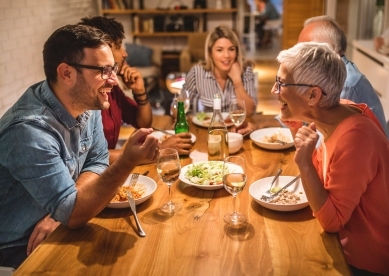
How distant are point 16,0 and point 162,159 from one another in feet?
7.87

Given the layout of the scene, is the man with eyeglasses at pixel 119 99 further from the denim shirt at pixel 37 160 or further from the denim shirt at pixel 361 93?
the denim shirt at pixel 361 93

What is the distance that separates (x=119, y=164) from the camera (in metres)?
1.47

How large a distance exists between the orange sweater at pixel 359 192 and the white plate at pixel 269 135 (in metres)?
0.60

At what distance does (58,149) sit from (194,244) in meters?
0.58

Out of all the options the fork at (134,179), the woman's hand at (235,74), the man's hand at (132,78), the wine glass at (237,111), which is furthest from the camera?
the woman's hand at (235,74)

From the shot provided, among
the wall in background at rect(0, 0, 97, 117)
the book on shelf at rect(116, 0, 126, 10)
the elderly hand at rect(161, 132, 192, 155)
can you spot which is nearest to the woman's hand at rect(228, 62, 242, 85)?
the elderly hand at rect(161, 132, 192, 155)

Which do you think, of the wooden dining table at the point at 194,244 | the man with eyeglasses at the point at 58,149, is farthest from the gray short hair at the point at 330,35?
the man with eyeglasses at the point at 58,149

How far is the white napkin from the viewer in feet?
6.89

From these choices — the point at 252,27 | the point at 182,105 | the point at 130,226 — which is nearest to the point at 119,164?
the point at 130,226

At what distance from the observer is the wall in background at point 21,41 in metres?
3.17

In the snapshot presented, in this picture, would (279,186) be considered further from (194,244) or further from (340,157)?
(194,244)

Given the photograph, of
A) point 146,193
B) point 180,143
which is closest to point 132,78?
point 180,143

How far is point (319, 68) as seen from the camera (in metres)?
1.53

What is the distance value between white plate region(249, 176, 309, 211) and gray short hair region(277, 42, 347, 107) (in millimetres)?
356
